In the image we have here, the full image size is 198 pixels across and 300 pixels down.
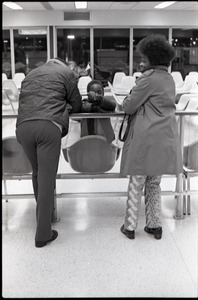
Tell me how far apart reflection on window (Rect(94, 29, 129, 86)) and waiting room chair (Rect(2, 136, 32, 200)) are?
9.57m

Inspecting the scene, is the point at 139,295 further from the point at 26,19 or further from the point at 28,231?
the point at 26,19

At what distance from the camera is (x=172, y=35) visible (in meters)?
12.0

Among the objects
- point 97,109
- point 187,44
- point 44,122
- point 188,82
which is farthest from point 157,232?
point 187,44

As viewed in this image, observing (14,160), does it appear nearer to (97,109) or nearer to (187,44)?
(97,109)

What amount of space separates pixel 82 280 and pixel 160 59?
4.47ft

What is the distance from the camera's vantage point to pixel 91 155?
2840 millimetres

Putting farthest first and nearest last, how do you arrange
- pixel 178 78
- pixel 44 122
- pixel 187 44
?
pixel 187 44 → pixel 178 78 → pixel 44 122

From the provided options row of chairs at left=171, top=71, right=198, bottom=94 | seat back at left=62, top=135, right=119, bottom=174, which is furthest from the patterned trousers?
row of chairs at left=171, top=71, right=198, bottom=94

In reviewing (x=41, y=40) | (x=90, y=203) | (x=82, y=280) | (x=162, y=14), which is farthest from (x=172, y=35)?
(x=82, y=280)

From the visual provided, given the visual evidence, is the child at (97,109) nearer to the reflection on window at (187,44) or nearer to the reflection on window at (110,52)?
the reflection on window at (187,44)

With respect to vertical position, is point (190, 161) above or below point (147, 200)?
above

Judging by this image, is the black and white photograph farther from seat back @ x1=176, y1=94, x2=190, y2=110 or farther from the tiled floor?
seat back @ x1=176, y1=94, x2=190, y2=110

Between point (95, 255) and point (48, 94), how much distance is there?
1025 mm

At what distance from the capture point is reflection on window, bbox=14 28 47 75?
1204 centimetres
